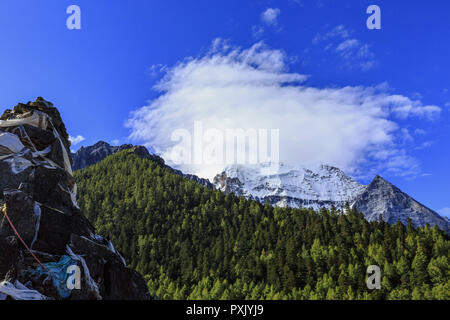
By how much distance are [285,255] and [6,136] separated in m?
129

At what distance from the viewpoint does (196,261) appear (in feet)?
559

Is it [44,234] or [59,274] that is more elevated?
[44,234]

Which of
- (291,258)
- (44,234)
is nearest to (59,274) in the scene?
(44,234)

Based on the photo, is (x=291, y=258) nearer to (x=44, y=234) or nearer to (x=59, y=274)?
(x=44, y=234)

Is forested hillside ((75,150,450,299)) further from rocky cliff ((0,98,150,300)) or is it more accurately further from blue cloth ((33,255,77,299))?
blue cloth ((33,255,77,299))

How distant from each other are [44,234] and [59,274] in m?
6.27

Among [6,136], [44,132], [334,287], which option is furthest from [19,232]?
[334,287]

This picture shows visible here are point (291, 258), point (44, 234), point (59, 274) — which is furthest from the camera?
point (291, 258)

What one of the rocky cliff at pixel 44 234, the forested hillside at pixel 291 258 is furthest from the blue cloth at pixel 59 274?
the forested hillside at pixel 291 258

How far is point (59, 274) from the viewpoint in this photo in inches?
1494

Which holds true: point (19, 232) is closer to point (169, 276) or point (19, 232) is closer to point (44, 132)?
point (44, 132)

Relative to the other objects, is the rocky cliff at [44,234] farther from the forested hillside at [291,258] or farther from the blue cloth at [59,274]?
the forested hillside at [291,258]

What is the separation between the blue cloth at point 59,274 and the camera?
37.1m

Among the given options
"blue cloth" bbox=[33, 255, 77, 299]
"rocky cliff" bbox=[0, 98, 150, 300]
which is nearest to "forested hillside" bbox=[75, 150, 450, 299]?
"rocky cliff" bbox=[0, 98, 150, 300]
